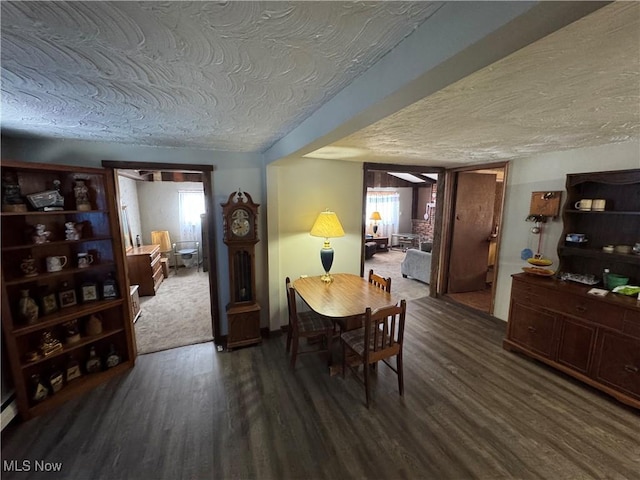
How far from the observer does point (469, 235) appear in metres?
4.27

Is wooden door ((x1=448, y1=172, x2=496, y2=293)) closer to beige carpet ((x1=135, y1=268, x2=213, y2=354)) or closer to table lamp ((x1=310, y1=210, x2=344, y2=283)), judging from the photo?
table lamp ((x1=310, y1=210, x2=344, y2=283))

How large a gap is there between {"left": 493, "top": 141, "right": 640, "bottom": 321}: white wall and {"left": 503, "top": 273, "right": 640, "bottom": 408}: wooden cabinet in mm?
625

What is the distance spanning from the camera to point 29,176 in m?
2.07

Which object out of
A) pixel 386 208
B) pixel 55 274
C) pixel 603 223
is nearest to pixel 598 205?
pixel 603 223

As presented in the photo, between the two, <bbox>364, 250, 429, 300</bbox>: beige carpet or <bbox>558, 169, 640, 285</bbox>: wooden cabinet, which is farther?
<bbox>364, 250, 429, 300</bbox>: beige carpet

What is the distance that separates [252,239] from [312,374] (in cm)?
148

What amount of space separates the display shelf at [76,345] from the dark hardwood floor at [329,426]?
16.0 inches

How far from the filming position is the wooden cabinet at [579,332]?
199 cm

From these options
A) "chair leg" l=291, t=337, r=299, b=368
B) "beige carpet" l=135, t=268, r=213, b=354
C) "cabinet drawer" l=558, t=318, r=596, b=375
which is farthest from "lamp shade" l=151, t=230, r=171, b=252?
"cabinet drawer" l=558, t=318, r=596, b=375

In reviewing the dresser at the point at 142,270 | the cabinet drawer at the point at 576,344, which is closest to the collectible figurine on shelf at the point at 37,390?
the dresser at the point at 142,270

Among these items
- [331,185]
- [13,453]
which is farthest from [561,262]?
[13,453]

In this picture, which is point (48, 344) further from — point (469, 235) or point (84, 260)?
point (469, 235)

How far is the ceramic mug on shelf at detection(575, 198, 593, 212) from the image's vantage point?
2432 millimetres

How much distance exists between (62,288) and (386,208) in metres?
8.47
